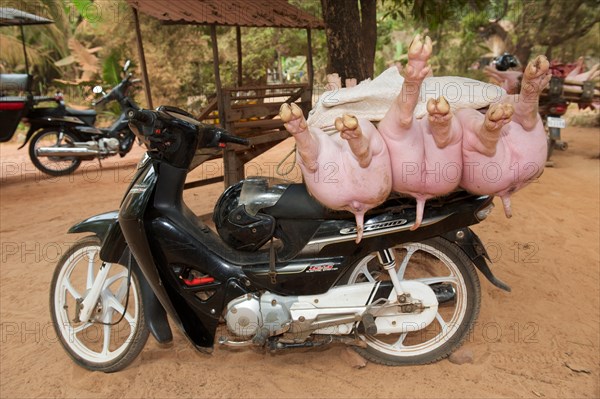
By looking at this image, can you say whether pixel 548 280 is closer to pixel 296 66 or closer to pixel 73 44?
pixel 73 44

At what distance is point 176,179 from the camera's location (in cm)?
235

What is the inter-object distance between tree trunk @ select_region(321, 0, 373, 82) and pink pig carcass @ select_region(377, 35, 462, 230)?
2.71 metres

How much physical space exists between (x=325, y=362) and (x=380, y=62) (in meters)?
17.3

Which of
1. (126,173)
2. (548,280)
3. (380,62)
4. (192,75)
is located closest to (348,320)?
(548,280)

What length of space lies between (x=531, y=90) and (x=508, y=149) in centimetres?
26

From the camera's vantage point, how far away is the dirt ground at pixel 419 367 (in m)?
2.37

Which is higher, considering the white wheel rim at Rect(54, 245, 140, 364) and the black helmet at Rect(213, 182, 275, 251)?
the black helmet at Rect(213, 182, 275, 251)

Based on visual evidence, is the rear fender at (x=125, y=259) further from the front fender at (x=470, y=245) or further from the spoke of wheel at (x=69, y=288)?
the front fender at (x=470, y=245)

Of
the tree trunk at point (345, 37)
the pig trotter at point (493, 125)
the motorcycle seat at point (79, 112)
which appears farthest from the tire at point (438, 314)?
the motorcycle seat at point (79, 112)

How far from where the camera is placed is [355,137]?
168cm

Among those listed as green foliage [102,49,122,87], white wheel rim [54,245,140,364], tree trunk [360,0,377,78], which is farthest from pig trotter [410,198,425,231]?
green foliage [102,49,122,87]

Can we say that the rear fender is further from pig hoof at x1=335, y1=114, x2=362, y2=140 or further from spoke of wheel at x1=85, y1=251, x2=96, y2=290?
pig hoof at x1=335, y1=114, x2=362, y2=140

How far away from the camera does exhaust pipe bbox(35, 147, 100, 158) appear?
7.54m

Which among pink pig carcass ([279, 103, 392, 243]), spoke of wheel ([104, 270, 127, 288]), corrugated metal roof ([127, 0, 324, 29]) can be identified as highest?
corrugated metal roof ([127, 0, 324, 29])
